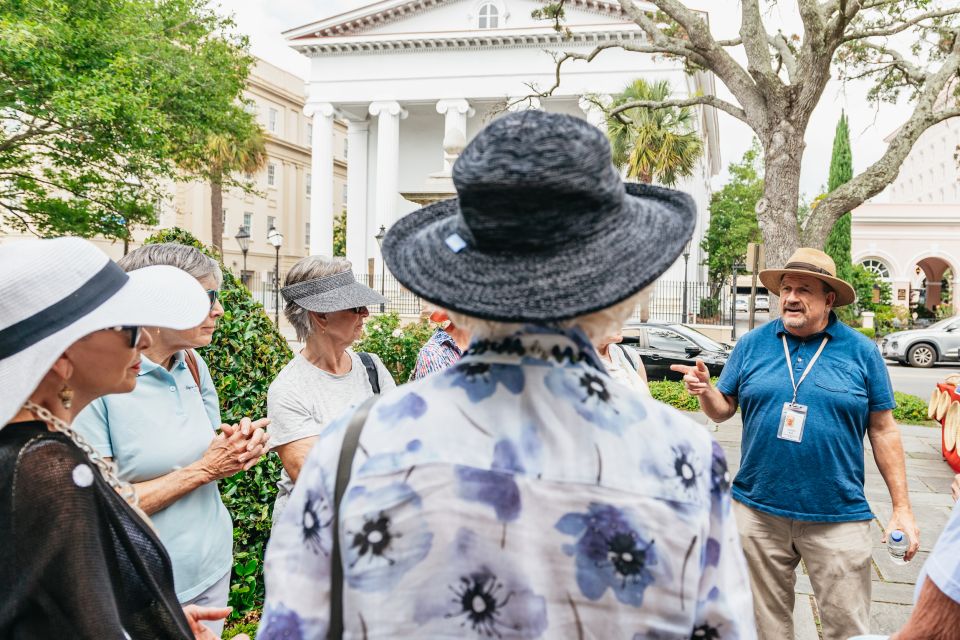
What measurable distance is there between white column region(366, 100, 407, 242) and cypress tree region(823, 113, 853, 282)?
73.2ft

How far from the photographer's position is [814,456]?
121 inches

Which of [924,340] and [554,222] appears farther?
[924,340]

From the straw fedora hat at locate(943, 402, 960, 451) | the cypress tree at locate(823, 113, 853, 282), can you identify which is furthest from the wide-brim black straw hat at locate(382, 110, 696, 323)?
the cypress tree at locate(823, 113, 853, 282)

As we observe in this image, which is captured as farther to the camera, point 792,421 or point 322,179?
point 322,179

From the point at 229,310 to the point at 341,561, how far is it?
290 cm

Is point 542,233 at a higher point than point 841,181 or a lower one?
lower

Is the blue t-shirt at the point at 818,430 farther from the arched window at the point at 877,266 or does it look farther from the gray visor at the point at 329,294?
the arched window at the point at 877,266

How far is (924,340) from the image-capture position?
2041cm

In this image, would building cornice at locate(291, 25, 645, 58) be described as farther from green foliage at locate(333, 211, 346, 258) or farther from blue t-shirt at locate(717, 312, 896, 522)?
blue t-shirt at locate(717, 312, 896, 522)

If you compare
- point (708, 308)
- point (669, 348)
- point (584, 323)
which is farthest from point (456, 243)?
point (708, 308)

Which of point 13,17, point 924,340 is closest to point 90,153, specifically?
point 13,17

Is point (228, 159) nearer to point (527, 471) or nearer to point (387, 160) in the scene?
point (387, 160)

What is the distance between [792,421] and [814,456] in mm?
173

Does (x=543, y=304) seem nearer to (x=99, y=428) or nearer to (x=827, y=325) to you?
(x=99, y=428)
